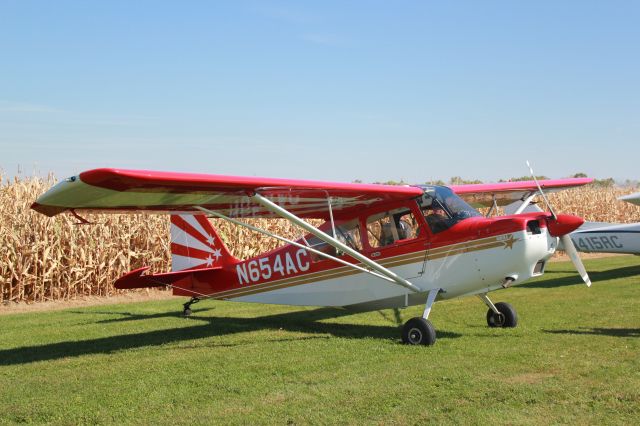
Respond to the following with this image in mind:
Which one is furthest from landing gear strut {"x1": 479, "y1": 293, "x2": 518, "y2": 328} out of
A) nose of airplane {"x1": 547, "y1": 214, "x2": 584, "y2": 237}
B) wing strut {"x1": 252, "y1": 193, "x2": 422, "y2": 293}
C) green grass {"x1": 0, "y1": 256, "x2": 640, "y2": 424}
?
nose of airplane {"x1": 547, "y1": 214, "x2": 584, "y2": 237}

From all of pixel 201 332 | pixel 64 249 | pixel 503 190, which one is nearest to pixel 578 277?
pixel 503 190

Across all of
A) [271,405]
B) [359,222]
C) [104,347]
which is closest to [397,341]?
[359,222]

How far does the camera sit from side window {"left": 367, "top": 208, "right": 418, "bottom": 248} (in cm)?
920

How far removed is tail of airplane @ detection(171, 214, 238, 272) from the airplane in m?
0.52

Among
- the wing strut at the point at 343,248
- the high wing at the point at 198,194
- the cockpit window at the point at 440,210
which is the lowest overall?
the wing strut at the point at 343,248

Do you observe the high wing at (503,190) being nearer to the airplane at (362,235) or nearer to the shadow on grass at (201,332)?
the airplane at (362,235)

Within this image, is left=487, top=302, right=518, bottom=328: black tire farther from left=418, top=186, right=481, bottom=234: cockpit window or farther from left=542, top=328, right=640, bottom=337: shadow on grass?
left=418, top=186, right=481, bottom=234: cockpit window

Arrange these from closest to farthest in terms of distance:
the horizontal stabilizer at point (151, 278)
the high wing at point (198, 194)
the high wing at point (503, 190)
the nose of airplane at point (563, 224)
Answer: the high wing at point (198, 194)
the nose of airplane at point (563, 224)
the horizontal stabilizer at point (151, 278)
the high wing at point (503, 190)

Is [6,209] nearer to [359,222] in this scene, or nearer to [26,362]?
[26,362]

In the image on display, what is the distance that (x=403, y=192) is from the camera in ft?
28.9

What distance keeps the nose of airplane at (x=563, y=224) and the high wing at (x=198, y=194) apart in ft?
5.77

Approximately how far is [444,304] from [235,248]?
7.84 meters

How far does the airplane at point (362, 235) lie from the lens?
763 cm

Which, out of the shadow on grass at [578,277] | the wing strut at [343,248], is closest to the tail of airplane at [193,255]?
the wing strut at [343,248]
